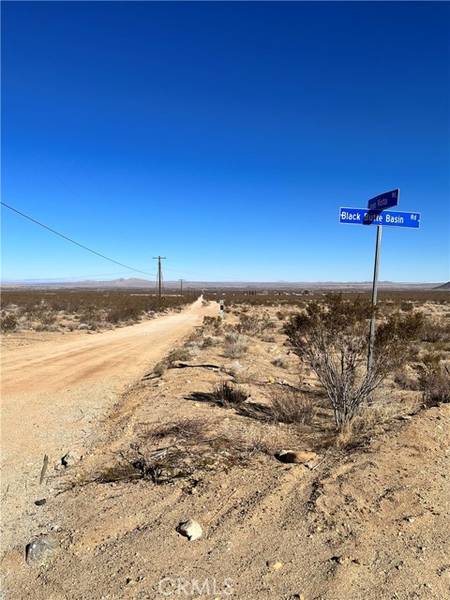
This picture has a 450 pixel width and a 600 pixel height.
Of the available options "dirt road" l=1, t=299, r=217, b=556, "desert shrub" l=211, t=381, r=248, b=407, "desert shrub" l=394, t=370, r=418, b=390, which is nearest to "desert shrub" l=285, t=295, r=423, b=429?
"desert shrub" l=211, t=381, r=248, b=407

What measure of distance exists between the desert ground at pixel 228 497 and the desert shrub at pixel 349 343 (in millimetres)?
402

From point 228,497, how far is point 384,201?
191 inches

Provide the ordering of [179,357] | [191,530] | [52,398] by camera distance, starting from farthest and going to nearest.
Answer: [179,357] < [52,398] < [191,530]

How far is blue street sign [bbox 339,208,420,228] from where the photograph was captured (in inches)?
282

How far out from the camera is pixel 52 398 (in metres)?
9.17

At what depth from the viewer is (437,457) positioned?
499 centimetres

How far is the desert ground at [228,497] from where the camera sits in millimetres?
3264

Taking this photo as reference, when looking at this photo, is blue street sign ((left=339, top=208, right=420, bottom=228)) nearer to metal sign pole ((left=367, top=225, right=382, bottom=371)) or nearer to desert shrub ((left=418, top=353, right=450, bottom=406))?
metal sign pole ((left=367, top=225, right=382, bottom=371))

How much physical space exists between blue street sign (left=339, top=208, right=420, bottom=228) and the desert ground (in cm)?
275

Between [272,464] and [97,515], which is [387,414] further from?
[97,515]

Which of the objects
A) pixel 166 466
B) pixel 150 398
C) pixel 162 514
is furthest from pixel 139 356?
pixel 162 514

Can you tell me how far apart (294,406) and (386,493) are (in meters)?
2.64

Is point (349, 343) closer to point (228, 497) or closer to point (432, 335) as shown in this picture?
point (228, 497)

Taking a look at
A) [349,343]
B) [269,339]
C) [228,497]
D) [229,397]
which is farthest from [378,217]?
[269,339]
